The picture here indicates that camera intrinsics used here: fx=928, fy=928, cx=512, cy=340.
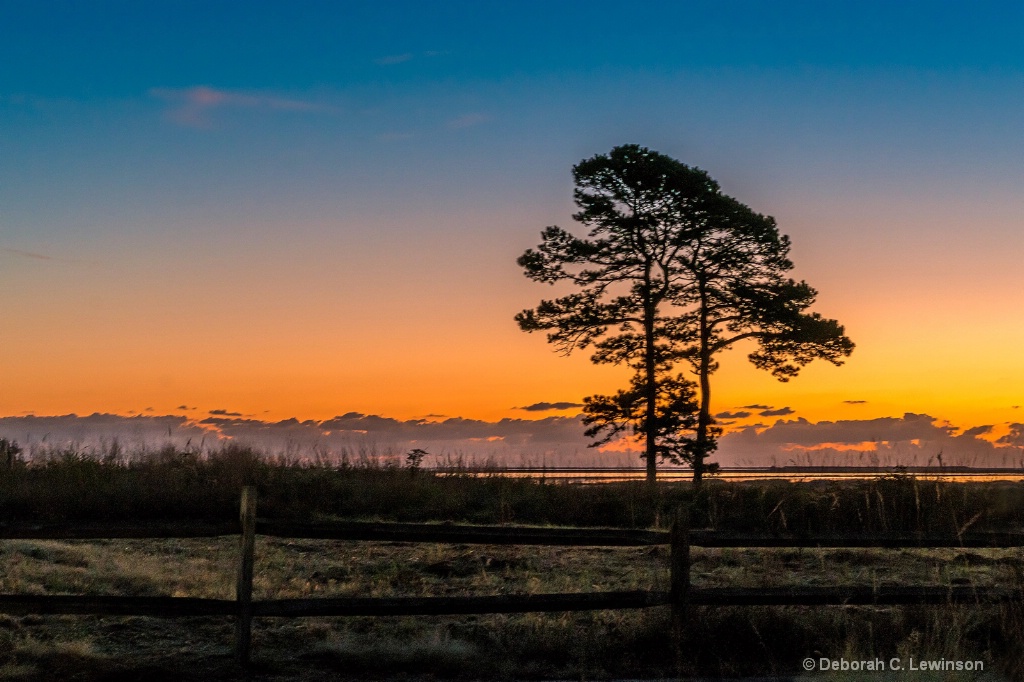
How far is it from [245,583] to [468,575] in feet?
17.2

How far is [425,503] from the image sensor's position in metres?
18.8

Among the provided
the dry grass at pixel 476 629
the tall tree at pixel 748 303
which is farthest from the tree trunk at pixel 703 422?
the dry grass at pixel 476 629

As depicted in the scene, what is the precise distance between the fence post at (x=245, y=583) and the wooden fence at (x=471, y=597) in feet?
0.03

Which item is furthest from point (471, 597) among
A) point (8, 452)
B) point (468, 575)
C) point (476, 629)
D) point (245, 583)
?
point (8, 452)

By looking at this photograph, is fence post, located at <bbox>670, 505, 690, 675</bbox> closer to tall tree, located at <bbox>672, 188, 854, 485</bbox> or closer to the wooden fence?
the wooden fence

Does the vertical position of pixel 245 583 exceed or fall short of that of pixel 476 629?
it exceeds it

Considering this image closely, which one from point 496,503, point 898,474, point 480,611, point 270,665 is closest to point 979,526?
point 898,474

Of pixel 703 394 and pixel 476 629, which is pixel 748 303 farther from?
pixel 476 629

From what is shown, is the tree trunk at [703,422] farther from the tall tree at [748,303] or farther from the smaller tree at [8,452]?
the smaller tree at [8,452]

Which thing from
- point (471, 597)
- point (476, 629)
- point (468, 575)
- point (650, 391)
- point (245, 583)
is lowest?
point (476, 629)

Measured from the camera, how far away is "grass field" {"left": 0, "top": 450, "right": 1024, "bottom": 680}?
373 inches

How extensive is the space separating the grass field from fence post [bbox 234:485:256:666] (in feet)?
0.87

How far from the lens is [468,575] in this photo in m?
14.2

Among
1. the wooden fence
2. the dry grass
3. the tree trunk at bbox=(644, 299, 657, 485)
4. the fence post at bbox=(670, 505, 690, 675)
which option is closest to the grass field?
the dry grass
